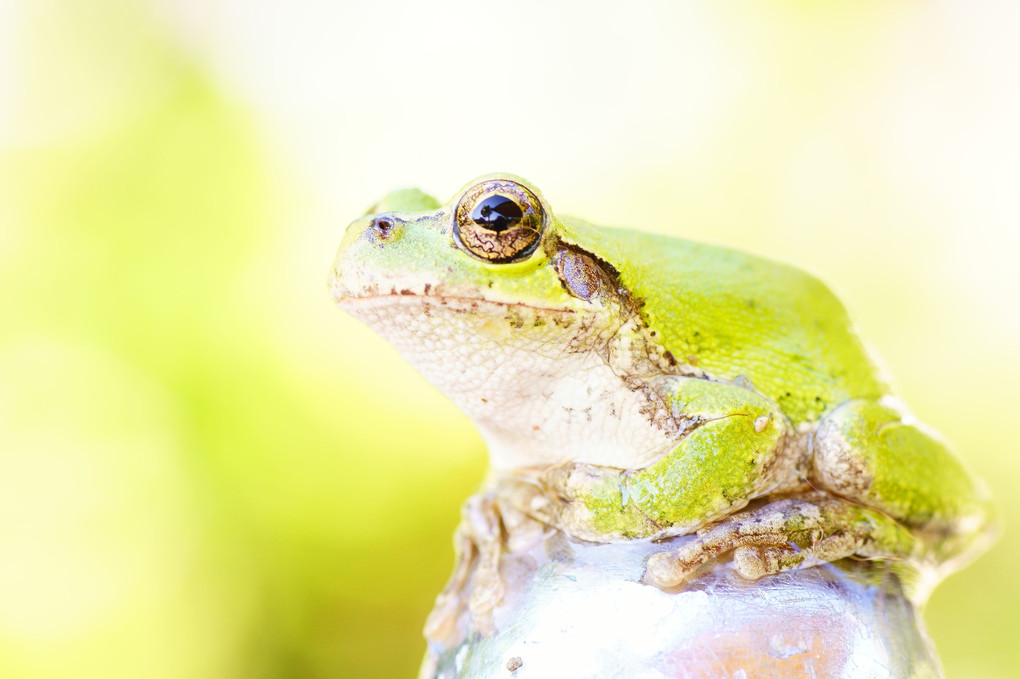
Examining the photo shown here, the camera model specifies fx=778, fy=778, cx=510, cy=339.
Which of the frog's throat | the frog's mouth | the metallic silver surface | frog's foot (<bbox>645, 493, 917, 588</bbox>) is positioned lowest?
the metallic silver surface

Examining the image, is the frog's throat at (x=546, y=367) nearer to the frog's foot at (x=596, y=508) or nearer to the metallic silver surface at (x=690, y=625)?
the frog's foot at (x=596, y=508)

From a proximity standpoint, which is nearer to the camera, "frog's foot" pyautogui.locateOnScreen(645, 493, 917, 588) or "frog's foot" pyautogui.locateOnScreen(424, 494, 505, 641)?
"frog's foot" pyautogui.locateOnScreen(645, 493, 917, 588)

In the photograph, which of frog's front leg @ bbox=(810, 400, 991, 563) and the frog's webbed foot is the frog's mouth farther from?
frog's front leg @ bbox=(810, 400, 991, 563)

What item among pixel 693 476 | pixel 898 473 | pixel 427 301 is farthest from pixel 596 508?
pixel 898 473

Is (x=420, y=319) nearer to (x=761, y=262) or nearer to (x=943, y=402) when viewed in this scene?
(x=761, y=262)

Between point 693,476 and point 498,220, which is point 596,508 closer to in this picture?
point 693,476

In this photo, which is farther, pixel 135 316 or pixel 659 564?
pixel 135 316

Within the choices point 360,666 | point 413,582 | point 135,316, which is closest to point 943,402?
point 413,582

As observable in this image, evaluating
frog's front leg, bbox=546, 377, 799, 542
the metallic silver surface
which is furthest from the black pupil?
the metallic silver surface

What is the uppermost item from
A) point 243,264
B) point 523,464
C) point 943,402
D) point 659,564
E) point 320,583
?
point 243,264
